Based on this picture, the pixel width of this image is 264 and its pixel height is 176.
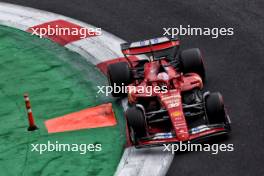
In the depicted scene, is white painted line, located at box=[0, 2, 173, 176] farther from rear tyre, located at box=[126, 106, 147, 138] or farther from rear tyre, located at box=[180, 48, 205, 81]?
rear tyre, located at box=[180, 48, 205, 81]

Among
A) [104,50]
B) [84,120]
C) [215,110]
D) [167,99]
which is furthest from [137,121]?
[104,50]

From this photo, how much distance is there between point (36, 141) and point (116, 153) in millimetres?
1273

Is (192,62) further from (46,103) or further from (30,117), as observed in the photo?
(30,117)

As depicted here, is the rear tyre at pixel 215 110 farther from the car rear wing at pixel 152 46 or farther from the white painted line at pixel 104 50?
the car rear wing at pixel 152 46

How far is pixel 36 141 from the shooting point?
11.7 meters

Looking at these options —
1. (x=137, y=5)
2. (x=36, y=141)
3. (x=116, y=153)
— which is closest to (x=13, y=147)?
(x=36, y=141)

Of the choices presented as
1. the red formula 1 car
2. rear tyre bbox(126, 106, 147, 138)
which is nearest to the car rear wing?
the red formula 1 car

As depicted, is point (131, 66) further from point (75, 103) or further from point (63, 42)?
point (63, 42)

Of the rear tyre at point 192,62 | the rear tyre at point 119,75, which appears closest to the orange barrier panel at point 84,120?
the rear tyre at point 119,75

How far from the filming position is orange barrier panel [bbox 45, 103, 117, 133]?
473 inches

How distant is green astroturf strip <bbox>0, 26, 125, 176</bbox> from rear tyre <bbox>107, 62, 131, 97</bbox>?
0.33m

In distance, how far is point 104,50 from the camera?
48.2 feet

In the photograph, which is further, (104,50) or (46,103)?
(104,50)

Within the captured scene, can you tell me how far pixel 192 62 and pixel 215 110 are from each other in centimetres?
167
